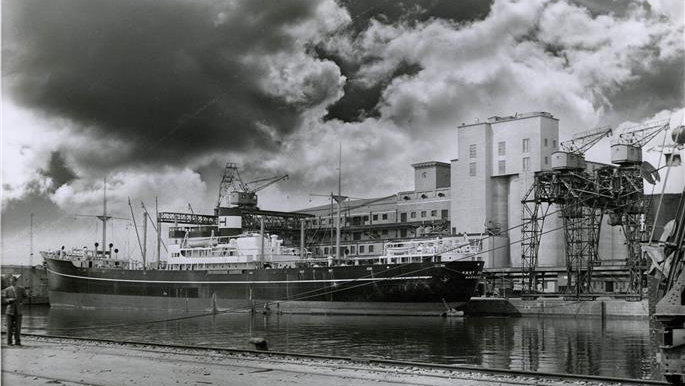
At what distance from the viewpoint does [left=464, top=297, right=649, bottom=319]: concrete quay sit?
32.9 m

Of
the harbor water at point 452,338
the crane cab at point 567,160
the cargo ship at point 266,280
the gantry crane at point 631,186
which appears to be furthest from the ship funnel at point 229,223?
the gantry crane at point 631,186

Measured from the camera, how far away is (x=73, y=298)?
4928 cm

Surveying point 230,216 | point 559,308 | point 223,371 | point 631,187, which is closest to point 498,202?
point 631,187

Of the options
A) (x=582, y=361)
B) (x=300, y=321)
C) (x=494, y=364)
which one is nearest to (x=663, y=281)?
(x=494, y=364)

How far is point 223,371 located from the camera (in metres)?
11.0

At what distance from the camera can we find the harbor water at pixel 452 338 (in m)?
17.2

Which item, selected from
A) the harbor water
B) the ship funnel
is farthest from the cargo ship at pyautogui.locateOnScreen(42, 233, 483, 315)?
the harbor water

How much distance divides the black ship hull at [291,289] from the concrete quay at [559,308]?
1.66 m

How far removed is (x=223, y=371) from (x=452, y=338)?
45.3ft

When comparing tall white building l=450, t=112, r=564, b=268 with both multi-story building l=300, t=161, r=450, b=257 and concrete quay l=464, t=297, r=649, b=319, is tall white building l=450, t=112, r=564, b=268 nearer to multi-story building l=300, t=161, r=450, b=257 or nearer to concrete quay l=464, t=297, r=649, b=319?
multi-story building l=300, t=161, r=450, b=257

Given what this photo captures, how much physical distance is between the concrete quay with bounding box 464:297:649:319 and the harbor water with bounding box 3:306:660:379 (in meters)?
0.60

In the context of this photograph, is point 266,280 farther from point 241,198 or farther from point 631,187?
point 631,187

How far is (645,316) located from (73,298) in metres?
34.4

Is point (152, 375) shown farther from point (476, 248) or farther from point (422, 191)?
point (422, 191)
